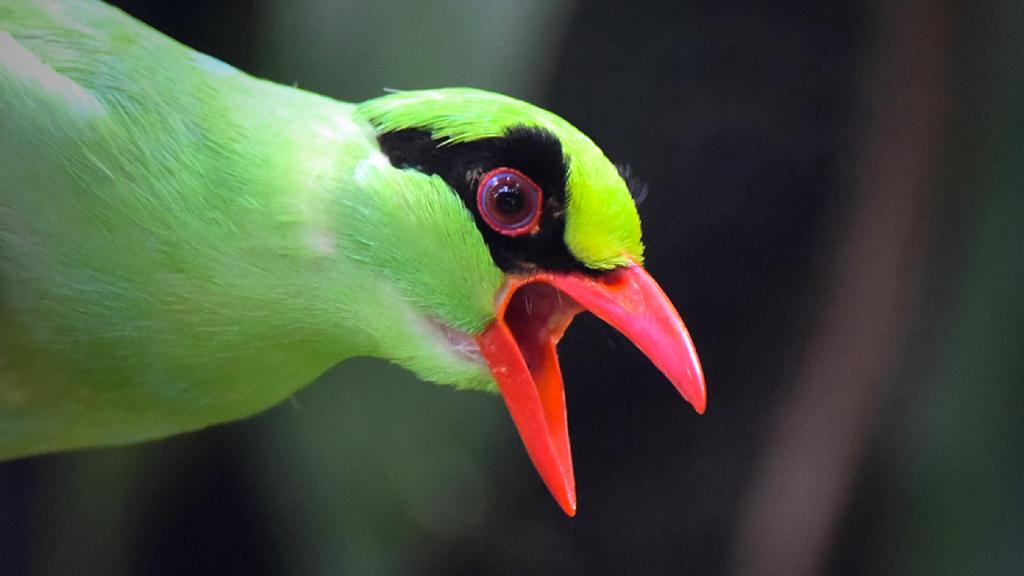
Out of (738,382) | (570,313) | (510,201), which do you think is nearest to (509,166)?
(510,201)

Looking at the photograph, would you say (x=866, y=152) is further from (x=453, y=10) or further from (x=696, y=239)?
(x=453, y=10)

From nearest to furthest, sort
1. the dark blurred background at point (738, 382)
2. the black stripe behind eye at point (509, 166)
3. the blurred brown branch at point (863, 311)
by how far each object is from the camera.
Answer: the black stripe behind eye at point (509, 166) < the dark blurred background at point (738, 382) < the blurred brown branch at point (863, 311)


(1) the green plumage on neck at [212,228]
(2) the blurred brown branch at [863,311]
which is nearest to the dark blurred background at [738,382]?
(2) the blurred brown branch at [863,311]

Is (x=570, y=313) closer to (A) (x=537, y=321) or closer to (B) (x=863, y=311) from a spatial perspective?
(A) (x=537, y=321)

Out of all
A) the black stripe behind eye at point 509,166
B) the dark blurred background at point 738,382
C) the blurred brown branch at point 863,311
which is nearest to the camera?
the black stripe behind eye at point 509,166

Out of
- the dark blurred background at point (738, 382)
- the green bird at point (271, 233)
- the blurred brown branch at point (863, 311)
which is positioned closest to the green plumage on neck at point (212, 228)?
the green bird at point (271, 233)

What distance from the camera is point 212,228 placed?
703 mm

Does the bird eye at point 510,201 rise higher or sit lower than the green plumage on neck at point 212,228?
higher

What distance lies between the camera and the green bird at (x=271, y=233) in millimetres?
683

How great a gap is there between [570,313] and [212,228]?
0.97ft

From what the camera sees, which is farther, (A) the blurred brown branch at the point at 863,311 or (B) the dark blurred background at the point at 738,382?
(A) the blurred brown branch at the point at 863,311

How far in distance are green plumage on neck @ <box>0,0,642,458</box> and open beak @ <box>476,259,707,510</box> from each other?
0.02 m

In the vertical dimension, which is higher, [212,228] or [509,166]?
[509,166]

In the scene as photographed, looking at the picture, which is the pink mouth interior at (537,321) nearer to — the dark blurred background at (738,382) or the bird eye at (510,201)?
the bird eye at (510,201)
